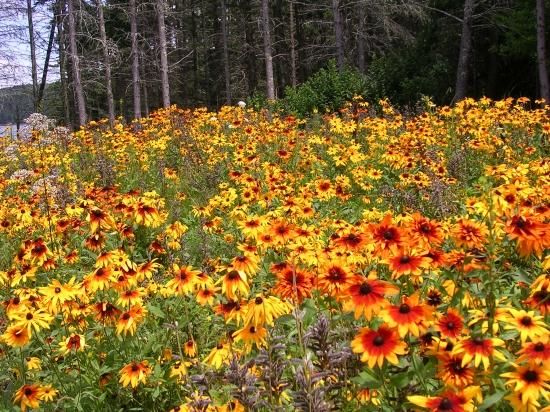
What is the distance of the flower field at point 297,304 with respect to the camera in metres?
1.62

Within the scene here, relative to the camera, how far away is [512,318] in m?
1.73

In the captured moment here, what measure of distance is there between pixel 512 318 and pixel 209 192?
16.2 ft

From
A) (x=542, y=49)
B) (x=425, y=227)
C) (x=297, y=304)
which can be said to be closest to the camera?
(x=297, y=304)

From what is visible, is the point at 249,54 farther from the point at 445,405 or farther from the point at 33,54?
the point at 445,405

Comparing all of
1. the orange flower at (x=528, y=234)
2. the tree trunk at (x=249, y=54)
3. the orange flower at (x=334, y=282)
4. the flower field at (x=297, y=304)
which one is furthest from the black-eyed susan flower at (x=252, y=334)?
the tree trunk at (x=249, y=54)

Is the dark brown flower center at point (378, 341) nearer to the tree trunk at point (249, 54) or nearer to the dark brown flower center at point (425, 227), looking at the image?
the dark brown flower center at point (425, 227)

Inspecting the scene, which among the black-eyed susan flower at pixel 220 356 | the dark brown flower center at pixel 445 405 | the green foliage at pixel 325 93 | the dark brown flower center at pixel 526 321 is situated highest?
the green foliage at pixel 325 93

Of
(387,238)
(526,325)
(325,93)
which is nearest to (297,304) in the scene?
(387,238)

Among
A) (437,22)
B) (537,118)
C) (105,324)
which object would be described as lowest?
(105,324)

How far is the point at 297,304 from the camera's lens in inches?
66.1

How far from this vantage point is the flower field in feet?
5.30

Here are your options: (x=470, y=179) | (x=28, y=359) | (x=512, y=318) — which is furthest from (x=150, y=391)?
(x=470, y=179)

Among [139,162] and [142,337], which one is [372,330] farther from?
[139,162]

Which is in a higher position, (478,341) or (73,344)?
(478,341)
